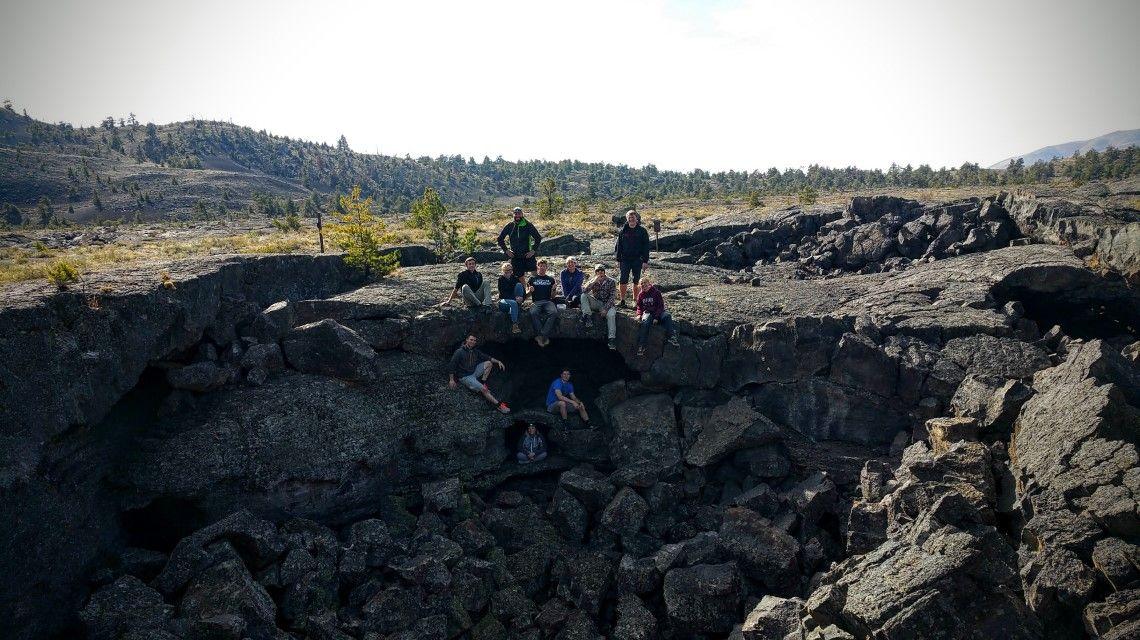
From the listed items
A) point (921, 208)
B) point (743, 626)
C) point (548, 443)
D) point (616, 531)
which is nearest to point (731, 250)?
point (921, 208)

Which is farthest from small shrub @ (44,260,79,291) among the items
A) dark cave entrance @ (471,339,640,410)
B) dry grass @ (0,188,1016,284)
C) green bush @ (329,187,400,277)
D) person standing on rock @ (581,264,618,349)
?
person standing on rock @ (581,264,618,349)

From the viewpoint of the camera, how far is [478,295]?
620 inches

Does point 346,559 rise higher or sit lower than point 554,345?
lower

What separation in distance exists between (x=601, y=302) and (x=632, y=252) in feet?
5.55

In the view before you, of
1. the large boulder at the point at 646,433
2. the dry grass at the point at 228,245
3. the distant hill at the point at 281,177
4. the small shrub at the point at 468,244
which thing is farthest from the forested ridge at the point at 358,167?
the large boulder at the point at 646,433

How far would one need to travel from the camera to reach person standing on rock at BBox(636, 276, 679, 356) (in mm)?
15180

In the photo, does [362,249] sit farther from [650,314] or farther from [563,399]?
[650,314]

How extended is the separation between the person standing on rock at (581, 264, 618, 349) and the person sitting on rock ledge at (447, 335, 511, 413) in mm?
2745

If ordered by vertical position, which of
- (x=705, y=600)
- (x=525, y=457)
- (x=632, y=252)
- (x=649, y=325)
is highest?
(x=632, y=252)

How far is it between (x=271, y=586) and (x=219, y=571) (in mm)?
1055

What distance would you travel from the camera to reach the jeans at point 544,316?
15.7 m

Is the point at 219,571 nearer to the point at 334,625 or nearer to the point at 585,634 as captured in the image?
the point at 334,625

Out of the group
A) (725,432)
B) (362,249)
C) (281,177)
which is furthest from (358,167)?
(725,432)

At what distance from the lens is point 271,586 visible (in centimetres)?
1105
